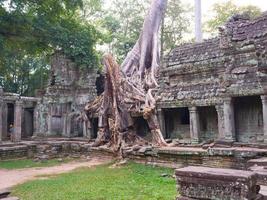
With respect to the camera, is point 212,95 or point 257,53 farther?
point 212,95

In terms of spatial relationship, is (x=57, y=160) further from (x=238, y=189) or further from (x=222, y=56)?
(x=238, y=189)

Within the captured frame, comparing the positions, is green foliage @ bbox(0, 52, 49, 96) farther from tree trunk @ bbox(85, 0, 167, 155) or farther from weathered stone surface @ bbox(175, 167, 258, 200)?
weathered stone surface @ bbox(175, 167, 258, 200)

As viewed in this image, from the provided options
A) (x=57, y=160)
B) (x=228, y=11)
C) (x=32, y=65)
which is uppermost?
(x=228, y=11)

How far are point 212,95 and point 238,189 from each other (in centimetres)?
866

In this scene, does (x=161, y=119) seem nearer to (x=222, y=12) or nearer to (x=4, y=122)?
(x=4, y=122)

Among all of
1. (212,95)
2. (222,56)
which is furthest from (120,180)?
(222,56)

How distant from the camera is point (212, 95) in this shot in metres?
12.5

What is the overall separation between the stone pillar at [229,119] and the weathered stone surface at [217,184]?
737 cm

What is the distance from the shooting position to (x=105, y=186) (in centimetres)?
863

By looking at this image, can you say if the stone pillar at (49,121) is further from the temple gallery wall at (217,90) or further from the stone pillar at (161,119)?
the stone pillar at (161,119)

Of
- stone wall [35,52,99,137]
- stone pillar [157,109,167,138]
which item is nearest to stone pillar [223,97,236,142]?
stone pillar [157,109,167,138]

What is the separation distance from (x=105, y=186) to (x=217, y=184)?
489 centimetres

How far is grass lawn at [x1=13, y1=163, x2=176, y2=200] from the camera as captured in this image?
7586 millimetres

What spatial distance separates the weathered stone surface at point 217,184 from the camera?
4.09m
